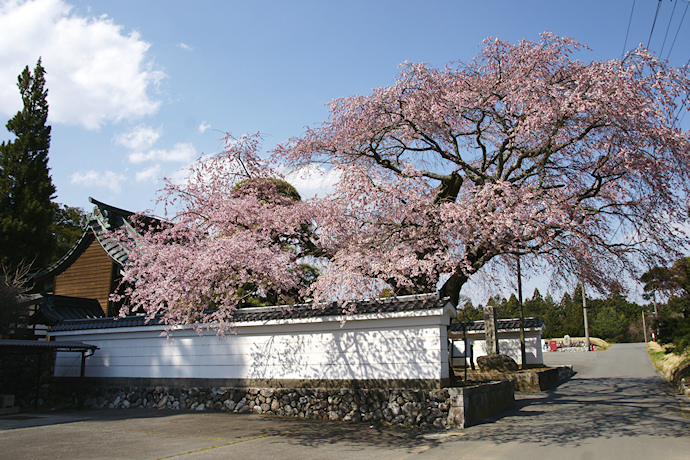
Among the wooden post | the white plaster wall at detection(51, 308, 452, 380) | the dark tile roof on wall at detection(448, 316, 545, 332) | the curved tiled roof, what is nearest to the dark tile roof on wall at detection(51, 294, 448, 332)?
the white plaster wall at detection(51, 308, 452, 380)

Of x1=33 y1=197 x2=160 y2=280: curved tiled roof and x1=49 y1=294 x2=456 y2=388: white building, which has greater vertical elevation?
x1=33 y1=197 x2=160 y2=280: curved tiled roof

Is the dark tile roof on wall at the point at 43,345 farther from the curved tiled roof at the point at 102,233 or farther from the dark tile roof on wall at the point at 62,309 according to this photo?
the curved tiled roof at the point at 102,233

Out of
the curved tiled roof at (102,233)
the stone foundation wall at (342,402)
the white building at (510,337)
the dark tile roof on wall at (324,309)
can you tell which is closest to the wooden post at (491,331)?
the white building at (510,337)

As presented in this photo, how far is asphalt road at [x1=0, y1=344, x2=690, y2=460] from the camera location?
7.24 m

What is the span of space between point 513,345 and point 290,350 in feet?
53.4

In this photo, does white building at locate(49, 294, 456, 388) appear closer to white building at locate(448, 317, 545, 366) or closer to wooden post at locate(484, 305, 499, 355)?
wooden post at locate(484, 305, 499, 355)

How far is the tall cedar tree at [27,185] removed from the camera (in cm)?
2441

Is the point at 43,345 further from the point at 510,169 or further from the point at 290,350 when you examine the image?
the point at 510,169

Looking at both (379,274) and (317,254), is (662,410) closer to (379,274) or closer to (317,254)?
(379,274)

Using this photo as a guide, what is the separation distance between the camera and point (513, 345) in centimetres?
2370

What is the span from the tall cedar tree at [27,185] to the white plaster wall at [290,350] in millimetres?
13426

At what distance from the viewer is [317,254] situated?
492 inches

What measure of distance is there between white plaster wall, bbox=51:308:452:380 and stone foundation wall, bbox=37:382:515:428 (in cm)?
38

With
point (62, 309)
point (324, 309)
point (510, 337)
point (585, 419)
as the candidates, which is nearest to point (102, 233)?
point (62, 309)
